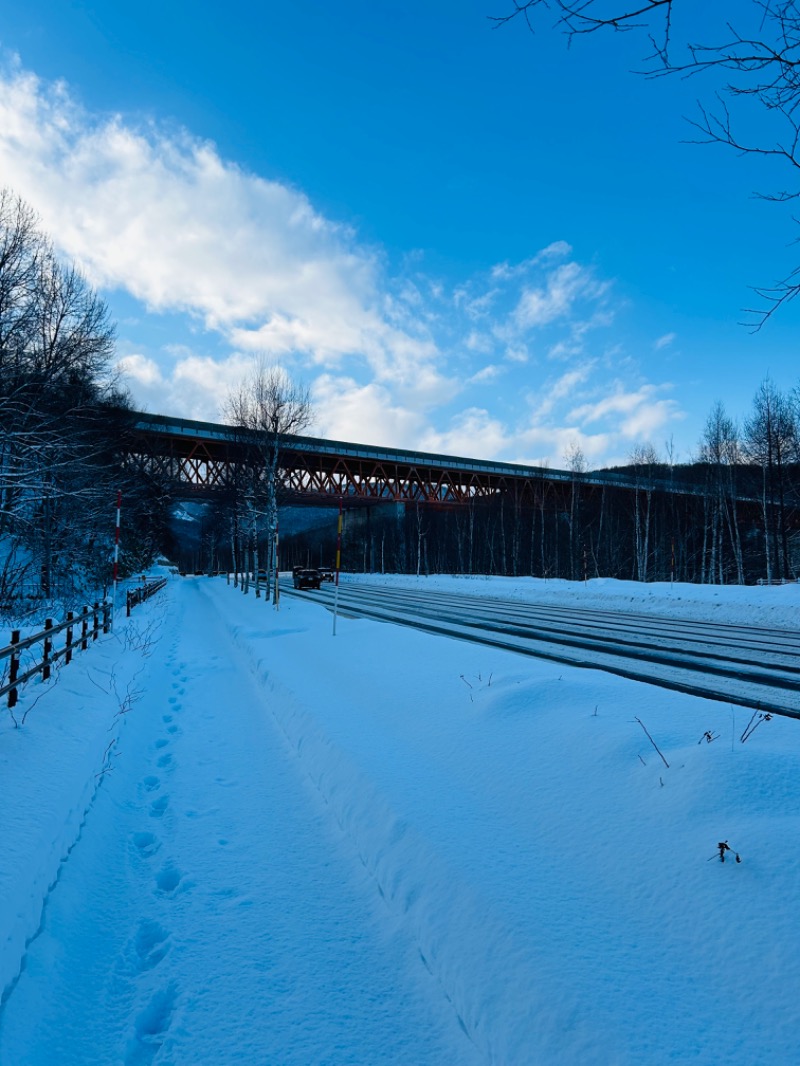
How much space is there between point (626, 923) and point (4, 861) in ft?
11.9

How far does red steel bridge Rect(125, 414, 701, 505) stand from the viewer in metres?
43.1

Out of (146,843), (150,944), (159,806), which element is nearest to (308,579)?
(159,806)

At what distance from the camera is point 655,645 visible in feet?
35.5

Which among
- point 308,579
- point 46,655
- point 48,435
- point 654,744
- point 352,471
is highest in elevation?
point 352,471

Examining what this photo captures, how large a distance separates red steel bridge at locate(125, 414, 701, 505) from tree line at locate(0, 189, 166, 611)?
1126cm

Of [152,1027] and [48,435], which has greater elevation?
[48,435]

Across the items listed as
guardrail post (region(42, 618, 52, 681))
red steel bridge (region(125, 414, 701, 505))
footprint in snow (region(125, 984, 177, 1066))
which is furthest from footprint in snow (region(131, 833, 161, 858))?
red steel bridge (region(125, 414, 701, 505))

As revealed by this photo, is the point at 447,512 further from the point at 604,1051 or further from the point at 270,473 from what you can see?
the point at 604,1051

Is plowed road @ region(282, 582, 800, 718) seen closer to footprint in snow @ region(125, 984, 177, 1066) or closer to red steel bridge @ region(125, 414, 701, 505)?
footprint in snow @ region(125, 984, 177, 1066)

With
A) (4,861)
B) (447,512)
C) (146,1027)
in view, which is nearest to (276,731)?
(4,861)

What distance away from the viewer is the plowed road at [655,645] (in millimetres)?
6996

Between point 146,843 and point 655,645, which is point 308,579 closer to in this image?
point 655,645

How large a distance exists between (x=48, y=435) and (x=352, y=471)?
42.5 m

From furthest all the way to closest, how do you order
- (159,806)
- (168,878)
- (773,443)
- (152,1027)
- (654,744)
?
(773,443), (159,806), (654,744), (168,878), (152,1027)
